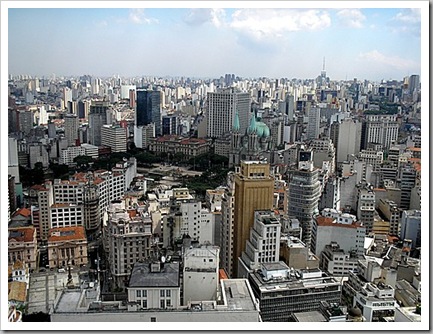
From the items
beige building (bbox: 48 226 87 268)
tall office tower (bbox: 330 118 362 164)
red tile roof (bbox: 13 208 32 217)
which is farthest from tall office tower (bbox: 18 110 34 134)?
tall office tower (bbox: 330 118 362 164)

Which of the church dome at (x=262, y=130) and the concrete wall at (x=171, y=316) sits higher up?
the church dome at (x=262, y=130)

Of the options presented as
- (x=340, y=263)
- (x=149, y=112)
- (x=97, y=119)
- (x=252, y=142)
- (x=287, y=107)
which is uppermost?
(x=287, y=107)

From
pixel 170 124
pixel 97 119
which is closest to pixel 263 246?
pixel 97 119

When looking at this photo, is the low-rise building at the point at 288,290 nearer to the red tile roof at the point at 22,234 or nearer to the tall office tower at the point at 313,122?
the red tile roof at the point at 22,234

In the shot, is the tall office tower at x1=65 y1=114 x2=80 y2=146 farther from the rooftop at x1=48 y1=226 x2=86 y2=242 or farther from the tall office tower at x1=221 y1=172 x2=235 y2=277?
the tall office tower at x1=221 y1=172 x2=235 y2=277

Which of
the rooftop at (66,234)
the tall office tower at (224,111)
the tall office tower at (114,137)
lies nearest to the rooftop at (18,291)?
the rooftop at (66,234)

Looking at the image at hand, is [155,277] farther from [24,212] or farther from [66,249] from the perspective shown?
[24,212]
